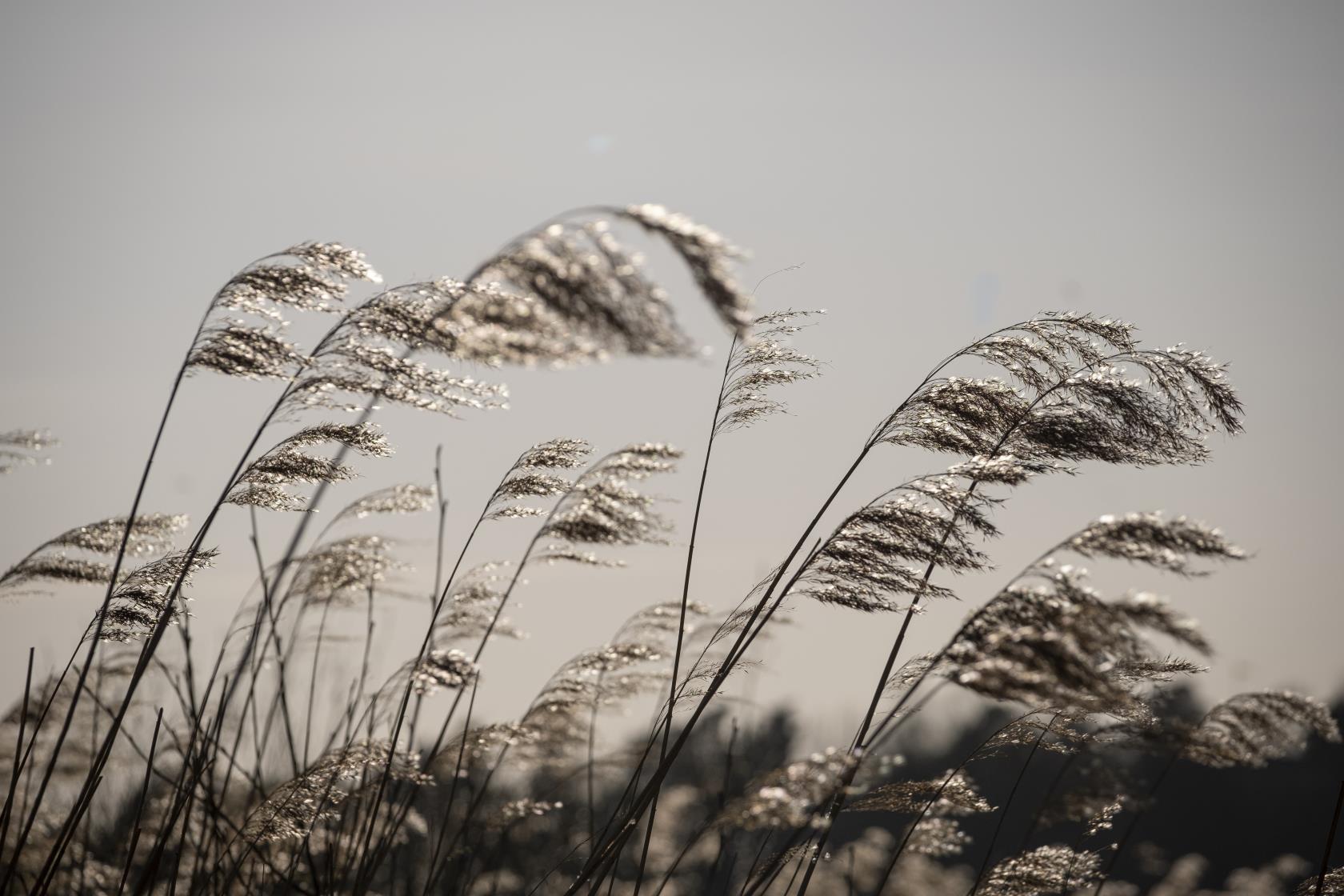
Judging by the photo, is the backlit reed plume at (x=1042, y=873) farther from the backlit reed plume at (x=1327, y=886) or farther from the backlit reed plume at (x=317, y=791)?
the backlit reed plume at (x=317, y=791)

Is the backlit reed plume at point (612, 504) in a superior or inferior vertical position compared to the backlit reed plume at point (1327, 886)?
superior

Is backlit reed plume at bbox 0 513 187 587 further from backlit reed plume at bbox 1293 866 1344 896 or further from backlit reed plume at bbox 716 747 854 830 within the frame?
backlit reed plume at bbox 1293 866 1344 896

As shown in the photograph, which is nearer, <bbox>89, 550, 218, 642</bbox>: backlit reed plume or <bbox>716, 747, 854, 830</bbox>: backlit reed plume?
<bbox>716, 747, 854, 830</bbox>: backlit reed plume

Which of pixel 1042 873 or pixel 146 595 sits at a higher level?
Answer: pixel 146 595

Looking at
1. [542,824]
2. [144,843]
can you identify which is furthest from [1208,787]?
[144,843]

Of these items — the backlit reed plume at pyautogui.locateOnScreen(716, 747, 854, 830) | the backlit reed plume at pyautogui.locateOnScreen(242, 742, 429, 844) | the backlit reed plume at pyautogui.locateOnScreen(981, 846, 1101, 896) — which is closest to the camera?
the backlit reed plume at pyautogui.locateOnScreen(716, 747, 854, 830)

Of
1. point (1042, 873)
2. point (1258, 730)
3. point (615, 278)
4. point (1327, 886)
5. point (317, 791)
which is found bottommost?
point (1327, 886)

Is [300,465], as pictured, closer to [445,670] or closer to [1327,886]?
[445,670]

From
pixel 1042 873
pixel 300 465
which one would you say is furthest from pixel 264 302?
pixel 1042 873

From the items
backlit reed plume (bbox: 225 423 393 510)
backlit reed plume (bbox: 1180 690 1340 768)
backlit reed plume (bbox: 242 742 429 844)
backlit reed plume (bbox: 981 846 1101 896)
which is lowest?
backlit reed plume (bbox: 981 846 1101 896)

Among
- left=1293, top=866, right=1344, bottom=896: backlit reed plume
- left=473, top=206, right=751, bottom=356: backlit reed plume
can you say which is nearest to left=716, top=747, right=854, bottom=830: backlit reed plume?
left=473, top=206, right=751, bottom=356: backlit reed plume

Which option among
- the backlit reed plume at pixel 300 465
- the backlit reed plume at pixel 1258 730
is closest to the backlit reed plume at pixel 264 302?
the backlit reed plume at pixel 300 465

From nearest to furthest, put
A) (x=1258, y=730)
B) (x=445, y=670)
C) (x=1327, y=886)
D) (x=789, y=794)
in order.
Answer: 1. (x=789, y=794)
2. (x=1258, y=730)
3. (x=445, y=670)
4. (x=1327, y=886)

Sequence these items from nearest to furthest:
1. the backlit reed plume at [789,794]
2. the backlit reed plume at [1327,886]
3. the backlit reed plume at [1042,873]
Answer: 1. the backlit reed plume at [789,794]
2. the backlit reed plume at [1042,873]
3. the backlit reed plume at [1327,886]
